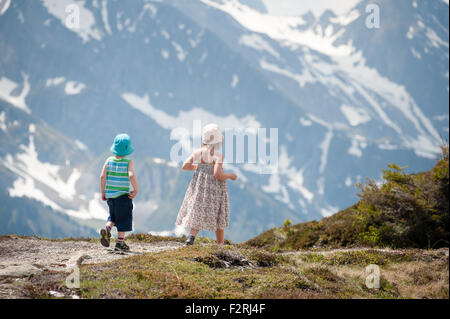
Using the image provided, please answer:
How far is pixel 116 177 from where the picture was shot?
12547mm

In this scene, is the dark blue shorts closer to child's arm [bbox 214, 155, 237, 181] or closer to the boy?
the boy

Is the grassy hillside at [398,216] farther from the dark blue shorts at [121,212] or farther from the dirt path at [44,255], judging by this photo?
the dark blue shorts at [121,212]

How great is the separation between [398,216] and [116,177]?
7.42 metres

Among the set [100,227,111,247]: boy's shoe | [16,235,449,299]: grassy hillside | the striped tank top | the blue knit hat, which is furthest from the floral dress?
[100,227,111,247]: boy's shoe

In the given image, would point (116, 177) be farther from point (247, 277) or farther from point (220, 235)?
point (247, 277)

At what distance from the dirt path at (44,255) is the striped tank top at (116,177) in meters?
1.62

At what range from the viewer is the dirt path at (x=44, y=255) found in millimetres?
9477

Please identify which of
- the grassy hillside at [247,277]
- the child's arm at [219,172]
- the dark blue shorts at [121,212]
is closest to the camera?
the grassy hillside at [247,277]

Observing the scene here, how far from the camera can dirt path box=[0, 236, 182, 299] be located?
31.1ft

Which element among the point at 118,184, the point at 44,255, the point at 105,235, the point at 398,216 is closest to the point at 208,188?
the point at 118,184

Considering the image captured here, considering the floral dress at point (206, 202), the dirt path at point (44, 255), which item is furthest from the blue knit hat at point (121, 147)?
the dirt path at point (44, 255)
